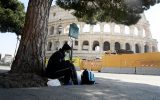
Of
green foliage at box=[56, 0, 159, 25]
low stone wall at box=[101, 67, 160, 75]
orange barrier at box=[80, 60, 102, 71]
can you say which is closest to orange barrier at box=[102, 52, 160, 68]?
low stone wall at box=[101, 67, 160, 75]

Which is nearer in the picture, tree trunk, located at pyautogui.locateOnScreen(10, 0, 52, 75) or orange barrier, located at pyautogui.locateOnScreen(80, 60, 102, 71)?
tree trunk, located at pyautogui.locateOnScreen(10, 0, 52, 75)

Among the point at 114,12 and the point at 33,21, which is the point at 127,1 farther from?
the point at 33,21

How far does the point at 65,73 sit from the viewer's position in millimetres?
6410

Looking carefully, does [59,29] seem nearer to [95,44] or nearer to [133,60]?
[95,44]

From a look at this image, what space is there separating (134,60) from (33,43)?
1491 cm

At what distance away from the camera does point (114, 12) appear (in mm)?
11250

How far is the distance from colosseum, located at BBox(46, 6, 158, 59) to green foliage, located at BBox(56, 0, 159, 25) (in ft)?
150

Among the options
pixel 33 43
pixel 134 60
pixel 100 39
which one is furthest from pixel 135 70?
pixel 100 39

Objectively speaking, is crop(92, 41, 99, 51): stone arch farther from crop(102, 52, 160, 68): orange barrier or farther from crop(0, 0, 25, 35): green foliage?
Result: crop(0, 0, 25, 35): green foliage

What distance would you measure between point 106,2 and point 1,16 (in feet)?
29.0

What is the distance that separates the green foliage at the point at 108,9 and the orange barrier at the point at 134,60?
312 inches

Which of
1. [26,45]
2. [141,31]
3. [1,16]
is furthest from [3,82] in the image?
[141,31]

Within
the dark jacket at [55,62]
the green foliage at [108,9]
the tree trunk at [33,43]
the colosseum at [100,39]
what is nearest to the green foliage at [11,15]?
the green foliage at [108,9]

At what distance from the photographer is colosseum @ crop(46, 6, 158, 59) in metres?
60.6
